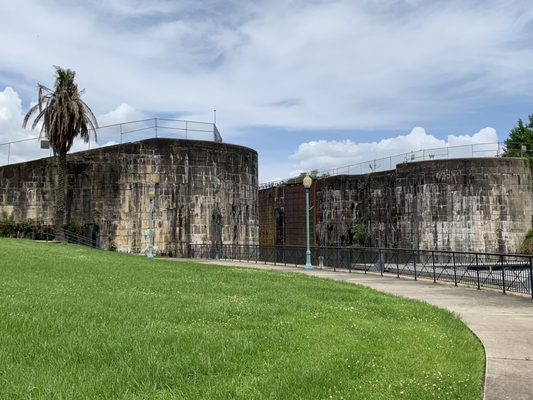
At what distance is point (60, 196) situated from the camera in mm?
31078

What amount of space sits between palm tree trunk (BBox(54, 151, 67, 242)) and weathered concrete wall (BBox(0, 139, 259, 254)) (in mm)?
2225

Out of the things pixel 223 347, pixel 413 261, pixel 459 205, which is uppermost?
pixel 459 205

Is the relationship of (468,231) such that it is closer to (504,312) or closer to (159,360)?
(504,312)

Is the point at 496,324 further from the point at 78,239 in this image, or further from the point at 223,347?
the point at 78,239

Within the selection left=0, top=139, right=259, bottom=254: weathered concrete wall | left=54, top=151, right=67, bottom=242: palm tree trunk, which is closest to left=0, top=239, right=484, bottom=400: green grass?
left=54, top=151, right=67, bottom=242: palm tree trunk

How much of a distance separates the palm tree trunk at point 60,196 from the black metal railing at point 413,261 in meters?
8.00

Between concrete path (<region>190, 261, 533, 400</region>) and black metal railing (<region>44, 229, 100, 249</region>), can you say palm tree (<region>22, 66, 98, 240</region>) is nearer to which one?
black metal railing (<region>44, 229, 100, 249</region>)

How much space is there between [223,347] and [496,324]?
5.81 metres

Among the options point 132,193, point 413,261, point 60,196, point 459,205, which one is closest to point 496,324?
point 413,261

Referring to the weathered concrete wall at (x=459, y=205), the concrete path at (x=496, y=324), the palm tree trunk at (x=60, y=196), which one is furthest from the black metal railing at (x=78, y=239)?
the weathered concrete wall at (x=459, y=205)

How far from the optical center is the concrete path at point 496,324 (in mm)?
5840

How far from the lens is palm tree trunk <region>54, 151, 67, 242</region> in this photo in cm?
3098

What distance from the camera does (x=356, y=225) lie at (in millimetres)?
43250

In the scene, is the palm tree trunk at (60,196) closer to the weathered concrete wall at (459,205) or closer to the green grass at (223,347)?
the green grass at (223,347)
